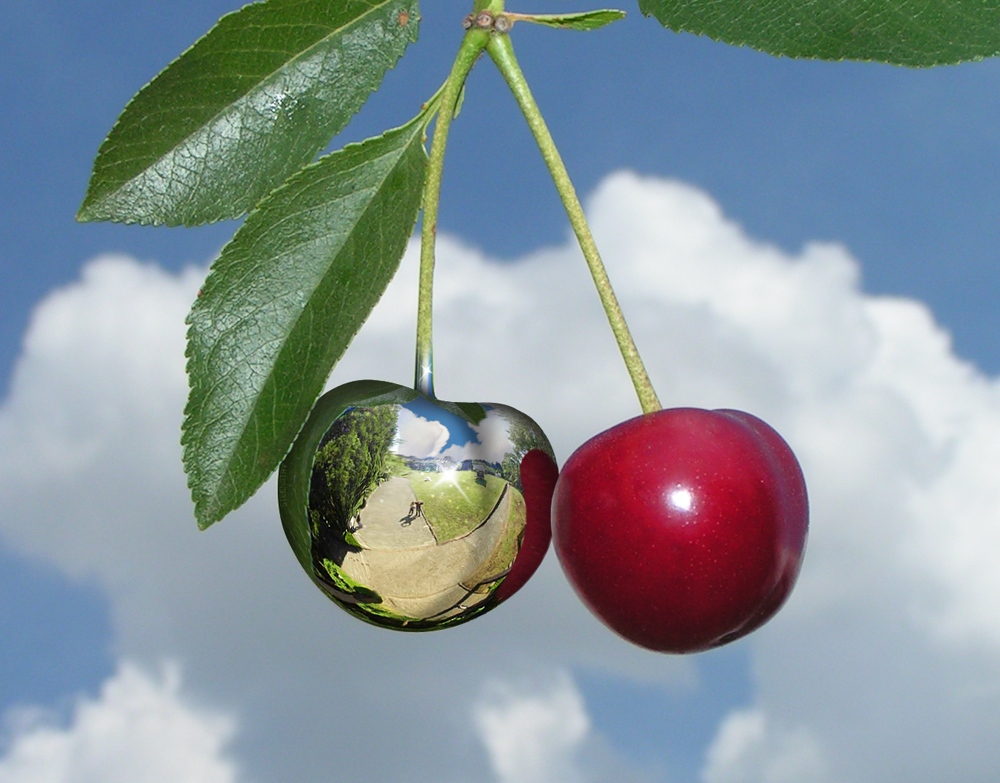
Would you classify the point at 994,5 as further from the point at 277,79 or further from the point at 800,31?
the point at 277,79

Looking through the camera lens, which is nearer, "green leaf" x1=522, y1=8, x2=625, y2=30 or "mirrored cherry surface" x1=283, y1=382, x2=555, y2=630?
"mirrored cherry surface" x1=283, y1=382, x2=555, y2=630

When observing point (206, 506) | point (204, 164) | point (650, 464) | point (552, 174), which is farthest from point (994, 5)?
point (206, 506)

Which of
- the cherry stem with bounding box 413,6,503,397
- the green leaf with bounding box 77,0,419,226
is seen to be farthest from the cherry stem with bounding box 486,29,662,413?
the green leaf with bounding box 77,0,419,226

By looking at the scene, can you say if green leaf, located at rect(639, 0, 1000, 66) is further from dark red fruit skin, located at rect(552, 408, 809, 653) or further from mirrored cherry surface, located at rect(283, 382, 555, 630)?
mirrored cherry surface, located at rect(283, 382, 555, 630)

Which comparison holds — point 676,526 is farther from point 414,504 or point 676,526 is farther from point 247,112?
point 247,112

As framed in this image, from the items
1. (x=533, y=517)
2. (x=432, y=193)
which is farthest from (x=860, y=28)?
(x=533, y=517)
